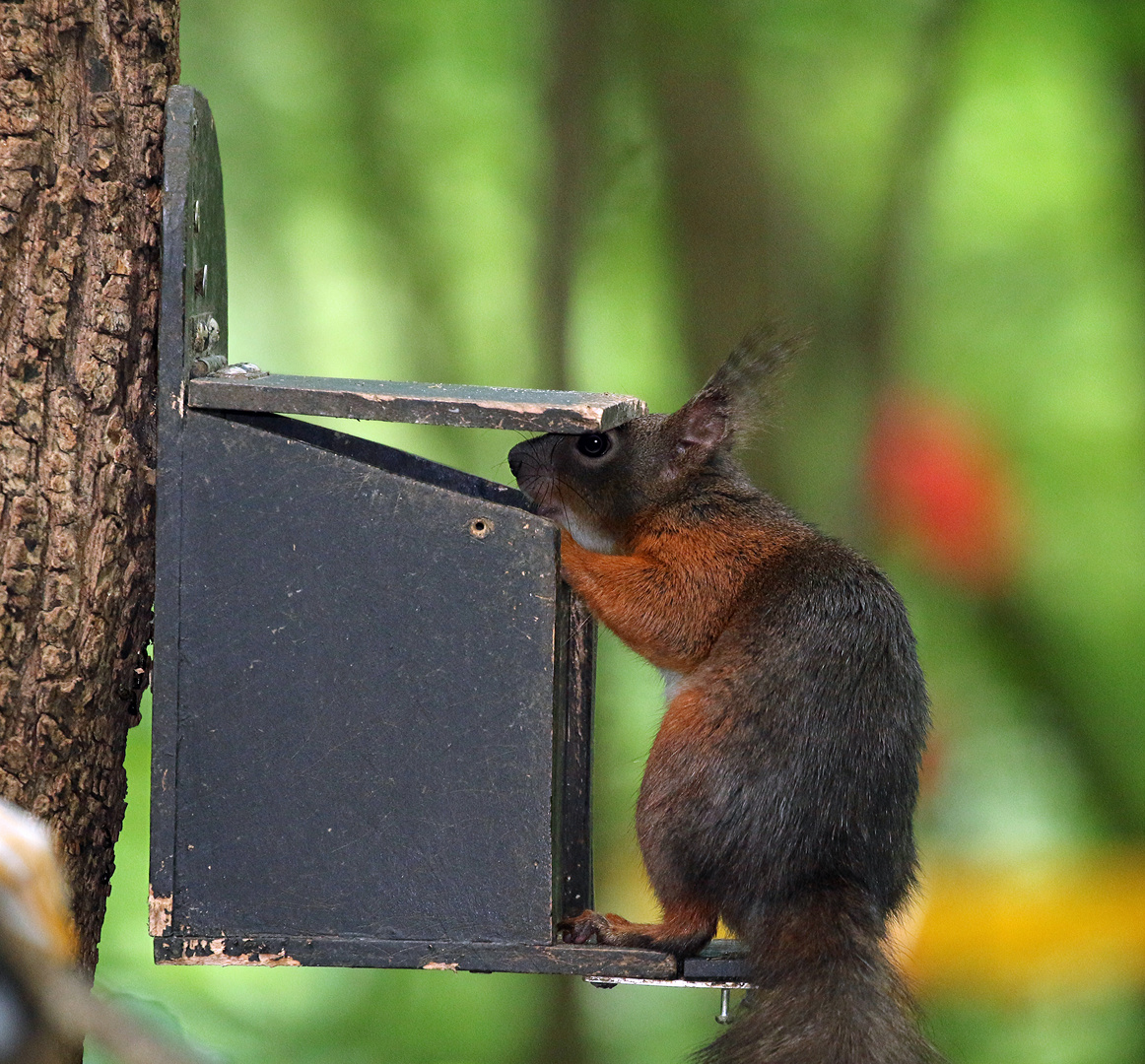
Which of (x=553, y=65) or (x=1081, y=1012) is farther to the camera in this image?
(x=1081, y=1012)


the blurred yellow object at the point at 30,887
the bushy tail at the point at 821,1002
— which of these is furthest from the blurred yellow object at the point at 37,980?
the bushy tail at the point at 821,1002

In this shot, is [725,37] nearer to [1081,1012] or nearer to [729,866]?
[729,866]

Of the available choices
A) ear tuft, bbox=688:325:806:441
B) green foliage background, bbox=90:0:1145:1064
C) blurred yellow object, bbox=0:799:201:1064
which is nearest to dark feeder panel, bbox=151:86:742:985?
ear tuft, bbox=688:325:806:441

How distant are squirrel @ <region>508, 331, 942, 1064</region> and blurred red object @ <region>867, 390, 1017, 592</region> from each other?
7.45ft

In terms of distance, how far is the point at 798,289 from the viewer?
3994 mm

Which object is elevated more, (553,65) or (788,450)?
(553,65)

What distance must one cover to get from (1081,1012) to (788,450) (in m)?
2.43

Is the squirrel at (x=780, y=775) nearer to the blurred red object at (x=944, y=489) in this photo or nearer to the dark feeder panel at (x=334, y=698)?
the dark feeder panel at (x=334, y=698)

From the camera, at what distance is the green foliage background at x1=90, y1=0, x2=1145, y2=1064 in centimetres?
425

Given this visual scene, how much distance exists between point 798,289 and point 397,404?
8.63 ft

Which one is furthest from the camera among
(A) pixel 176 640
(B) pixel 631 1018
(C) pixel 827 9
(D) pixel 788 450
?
(B) pixel 631 1018

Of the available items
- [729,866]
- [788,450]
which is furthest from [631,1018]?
[729,866]

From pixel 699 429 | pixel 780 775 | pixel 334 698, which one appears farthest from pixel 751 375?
pixel 334 698

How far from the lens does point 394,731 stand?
1683 millimetres
